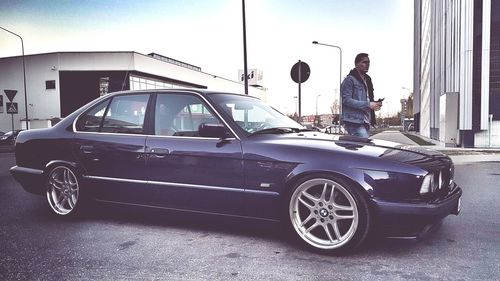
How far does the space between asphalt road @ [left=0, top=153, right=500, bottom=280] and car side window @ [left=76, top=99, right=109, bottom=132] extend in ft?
3.21

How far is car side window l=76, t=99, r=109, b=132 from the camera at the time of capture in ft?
14.5

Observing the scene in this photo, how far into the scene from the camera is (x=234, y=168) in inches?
140

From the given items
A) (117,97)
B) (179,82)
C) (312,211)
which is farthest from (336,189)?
(179,82)

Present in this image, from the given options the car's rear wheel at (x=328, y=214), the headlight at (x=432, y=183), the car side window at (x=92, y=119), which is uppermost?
the car side window at (x=92, y=119)

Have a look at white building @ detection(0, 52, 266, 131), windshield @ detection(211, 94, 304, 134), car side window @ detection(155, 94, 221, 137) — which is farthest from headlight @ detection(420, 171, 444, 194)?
white building @ detection(0, 52, 266, 131)

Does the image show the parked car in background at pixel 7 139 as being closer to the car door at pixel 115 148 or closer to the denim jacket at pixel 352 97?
the car door at pixel 115 148

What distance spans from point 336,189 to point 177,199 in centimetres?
149

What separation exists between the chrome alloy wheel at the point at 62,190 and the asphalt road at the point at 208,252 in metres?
0.15

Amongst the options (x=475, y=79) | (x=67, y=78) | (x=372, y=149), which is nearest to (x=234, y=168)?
(x=372, y=149)

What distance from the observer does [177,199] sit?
3.82 meters

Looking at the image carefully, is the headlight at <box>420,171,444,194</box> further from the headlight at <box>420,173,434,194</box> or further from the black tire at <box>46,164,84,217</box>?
the black tire at <box>46,164,84,217</box>

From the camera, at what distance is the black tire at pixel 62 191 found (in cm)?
446

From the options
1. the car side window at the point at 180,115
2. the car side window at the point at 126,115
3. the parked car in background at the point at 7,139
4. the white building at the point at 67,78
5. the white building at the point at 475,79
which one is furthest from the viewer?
the white building at the point at 67,78

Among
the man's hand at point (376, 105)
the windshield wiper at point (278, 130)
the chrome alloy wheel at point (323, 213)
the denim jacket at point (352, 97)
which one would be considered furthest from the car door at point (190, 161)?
the man's hand at point (376, 105)
